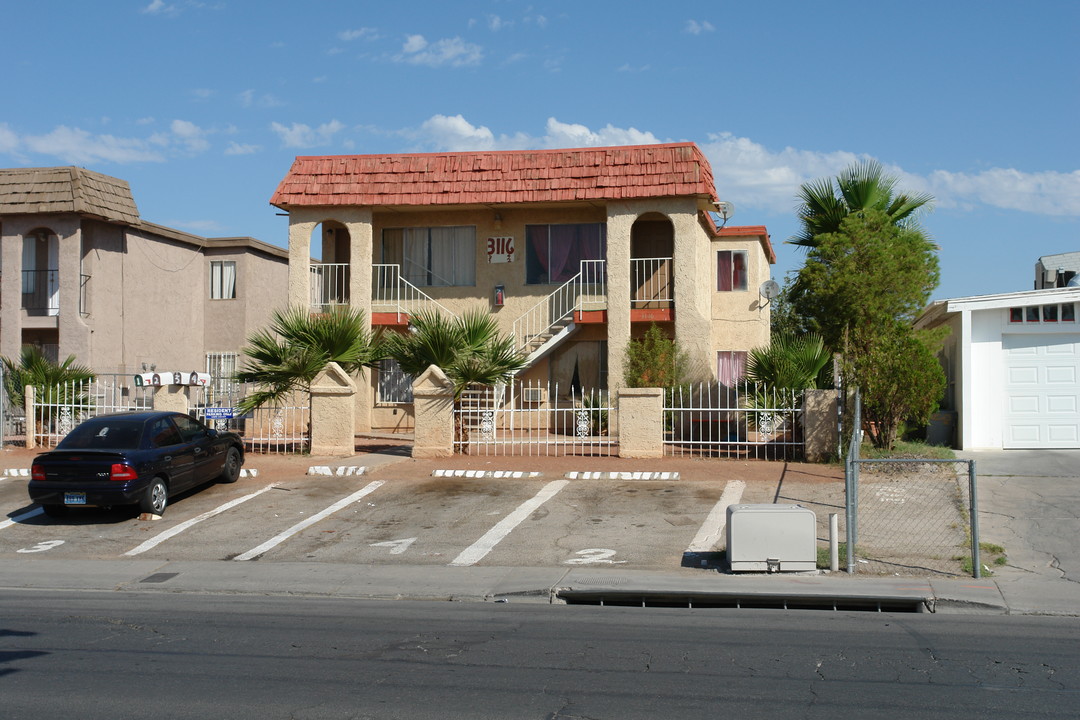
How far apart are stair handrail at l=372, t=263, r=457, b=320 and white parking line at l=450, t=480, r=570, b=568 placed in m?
9.27

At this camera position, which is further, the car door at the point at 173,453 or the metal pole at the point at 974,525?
the car door at the point at 173,453

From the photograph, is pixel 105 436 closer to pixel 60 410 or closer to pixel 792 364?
pixel 60 410

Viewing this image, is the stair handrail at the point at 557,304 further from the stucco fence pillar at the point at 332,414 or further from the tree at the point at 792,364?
the stucco fence pillar at the point at 332,414

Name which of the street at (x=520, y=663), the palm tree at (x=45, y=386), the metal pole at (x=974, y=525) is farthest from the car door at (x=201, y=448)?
the metal pole at (x=974, y=525)

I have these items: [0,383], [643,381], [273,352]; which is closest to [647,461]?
[643,381]

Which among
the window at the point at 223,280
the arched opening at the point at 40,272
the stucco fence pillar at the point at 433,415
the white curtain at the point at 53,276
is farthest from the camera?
the window at the point at 223,280

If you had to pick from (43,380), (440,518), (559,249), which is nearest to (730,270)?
(559,249)

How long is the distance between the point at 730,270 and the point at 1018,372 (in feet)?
26.0

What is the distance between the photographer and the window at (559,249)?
24562 mm

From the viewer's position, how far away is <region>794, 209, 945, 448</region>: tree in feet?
56.2

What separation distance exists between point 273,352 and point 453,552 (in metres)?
7.77

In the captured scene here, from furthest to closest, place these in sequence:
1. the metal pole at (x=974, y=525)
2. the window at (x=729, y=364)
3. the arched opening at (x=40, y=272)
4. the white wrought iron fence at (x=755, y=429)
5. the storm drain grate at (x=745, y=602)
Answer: the arched opening at (x=40, y=272) < the window at (x=729, y=364) < the white wrought iron fence at (x=755, y=429) < the metal pole at (x=974, y=525) < the storm drain grate at (x=745, y=602)

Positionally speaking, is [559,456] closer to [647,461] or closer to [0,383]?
[647,461]

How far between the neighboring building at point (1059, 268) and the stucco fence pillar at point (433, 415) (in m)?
15.6
